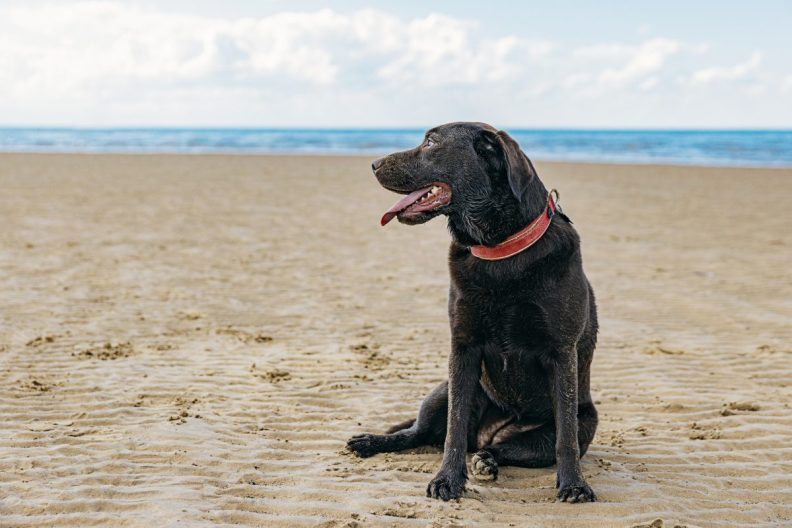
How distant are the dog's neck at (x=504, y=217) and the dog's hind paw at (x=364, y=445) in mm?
1454

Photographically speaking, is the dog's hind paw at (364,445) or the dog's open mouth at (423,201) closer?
the dog's open mouth at (423,201)

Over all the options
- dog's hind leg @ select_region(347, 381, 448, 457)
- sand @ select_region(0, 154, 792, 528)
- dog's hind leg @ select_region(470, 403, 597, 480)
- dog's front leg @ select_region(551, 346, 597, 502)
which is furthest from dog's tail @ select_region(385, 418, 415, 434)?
dog's front leg @ select_region(551, 346, 597, 502)

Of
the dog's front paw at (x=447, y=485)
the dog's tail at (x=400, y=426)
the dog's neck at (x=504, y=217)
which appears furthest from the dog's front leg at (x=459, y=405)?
the dog's tail at (x=400, y=426)

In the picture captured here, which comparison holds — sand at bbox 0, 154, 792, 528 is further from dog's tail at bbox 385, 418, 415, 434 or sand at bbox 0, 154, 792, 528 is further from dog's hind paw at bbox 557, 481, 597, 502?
dog's tail at bbox 385, 418, 415, 434

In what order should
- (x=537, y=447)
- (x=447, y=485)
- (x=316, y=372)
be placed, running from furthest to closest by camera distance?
(x=316, y=372) → (x=537, y=447) → (x=447, y=485)

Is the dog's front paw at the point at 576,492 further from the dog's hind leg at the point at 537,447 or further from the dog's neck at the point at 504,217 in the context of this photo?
the dog's neck at the point at 504,217

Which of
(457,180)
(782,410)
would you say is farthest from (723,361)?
(457,180)

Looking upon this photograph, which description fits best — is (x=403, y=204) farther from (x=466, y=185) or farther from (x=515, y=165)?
(x=515, y=165)

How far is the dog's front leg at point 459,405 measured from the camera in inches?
162

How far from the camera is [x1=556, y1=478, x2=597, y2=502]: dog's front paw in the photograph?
4.00 metres

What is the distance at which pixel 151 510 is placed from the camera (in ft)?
12.3

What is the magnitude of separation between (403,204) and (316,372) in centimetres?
280

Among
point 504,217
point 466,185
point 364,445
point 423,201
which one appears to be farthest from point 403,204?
point 364,445

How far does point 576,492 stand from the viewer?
13.2ft
